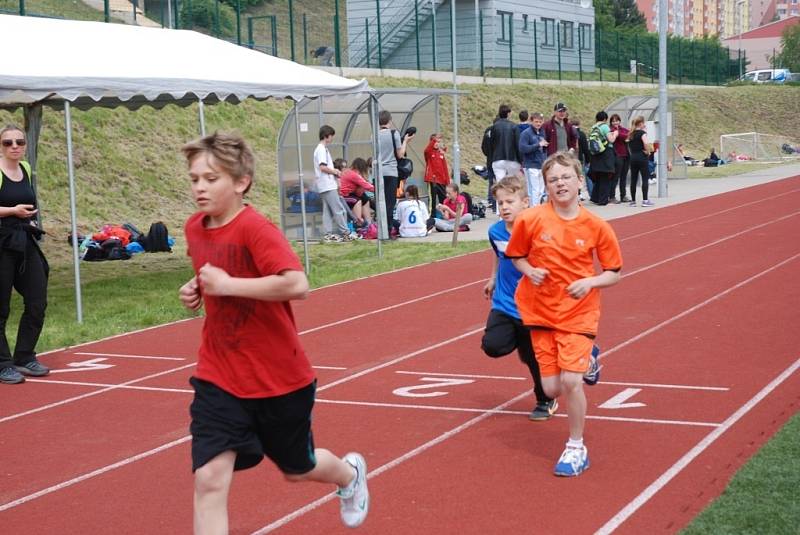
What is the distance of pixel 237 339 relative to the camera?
4.52 meters

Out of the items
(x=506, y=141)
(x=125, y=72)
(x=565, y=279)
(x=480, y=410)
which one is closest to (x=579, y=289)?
(x=565, y=279)

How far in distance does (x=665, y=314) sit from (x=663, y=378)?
293cm

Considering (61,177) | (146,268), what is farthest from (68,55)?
(61,177)

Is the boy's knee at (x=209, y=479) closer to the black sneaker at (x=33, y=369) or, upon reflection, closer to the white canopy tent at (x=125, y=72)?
the black sneaker at (x=33, y=369)

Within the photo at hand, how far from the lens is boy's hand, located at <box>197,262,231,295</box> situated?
4270 mm

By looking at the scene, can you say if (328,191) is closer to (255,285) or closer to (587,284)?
(587,284)

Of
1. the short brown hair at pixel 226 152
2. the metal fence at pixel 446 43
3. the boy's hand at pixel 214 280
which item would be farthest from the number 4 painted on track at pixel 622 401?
the metal fence at pixel 446 43

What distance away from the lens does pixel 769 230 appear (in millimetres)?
19438

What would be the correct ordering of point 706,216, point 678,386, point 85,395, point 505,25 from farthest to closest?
1. point 505,25
2. point 706,216
3. point 85,395
4. point 678,386

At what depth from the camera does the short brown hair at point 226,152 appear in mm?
4449

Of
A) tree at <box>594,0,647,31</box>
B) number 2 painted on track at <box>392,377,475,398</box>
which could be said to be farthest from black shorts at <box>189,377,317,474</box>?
tree at <box>594,0,647,31</box>

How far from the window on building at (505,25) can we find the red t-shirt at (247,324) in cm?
4865

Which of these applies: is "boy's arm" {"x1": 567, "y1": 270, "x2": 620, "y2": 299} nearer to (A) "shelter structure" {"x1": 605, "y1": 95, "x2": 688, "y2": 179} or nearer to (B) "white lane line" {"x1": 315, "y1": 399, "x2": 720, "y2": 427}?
(B) "white lane line" {"x1": 315, "y1": 399, "x2": 720, "y2": 427}

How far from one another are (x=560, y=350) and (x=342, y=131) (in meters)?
16.4
